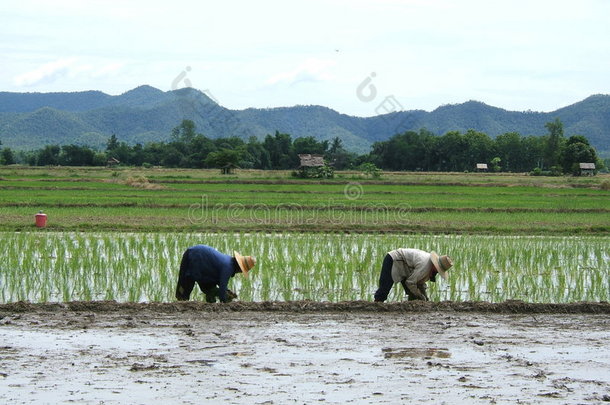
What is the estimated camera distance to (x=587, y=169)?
60.0 m

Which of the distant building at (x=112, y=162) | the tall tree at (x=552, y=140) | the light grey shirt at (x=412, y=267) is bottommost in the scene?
the light grey shirt at (x=412, y=267)

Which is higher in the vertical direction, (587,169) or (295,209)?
(587,169)

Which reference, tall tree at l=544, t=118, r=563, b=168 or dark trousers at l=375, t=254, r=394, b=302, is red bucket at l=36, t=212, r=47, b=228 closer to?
dark trousers at l=375, t=254, r=394, b=302

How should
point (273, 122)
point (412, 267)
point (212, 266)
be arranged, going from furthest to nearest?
point (273, 122)
point (412, 267)
point (212, 266)

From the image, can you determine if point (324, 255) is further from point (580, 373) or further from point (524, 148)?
point (524, 148)

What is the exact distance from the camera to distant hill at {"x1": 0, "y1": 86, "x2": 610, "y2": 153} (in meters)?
112

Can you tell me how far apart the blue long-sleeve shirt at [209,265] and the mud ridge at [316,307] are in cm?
29

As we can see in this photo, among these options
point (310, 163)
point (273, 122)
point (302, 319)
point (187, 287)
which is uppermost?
point (273, 122)

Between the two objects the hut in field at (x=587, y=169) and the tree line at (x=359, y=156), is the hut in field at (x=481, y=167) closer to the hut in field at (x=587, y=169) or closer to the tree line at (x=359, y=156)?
the tree line at (x=359, y=156)

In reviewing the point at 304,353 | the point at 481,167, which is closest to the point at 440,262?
the point at 304,353

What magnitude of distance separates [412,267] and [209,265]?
2108mm

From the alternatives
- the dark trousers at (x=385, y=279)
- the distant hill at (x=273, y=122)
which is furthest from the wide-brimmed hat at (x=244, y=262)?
the distant hill at (x=273, y=122)

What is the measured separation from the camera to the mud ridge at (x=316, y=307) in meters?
7.78

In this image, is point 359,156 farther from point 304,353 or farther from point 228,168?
point 304,353
